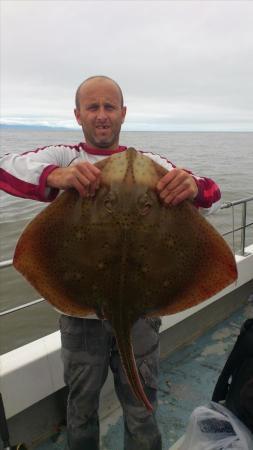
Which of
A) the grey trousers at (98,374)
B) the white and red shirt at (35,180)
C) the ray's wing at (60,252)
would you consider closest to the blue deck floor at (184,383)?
the grey trousers at (98,374)

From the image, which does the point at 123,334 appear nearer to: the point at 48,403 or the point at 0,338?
the point at 48,403

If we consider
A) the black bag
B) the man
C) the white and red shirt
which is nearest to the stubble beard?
the man

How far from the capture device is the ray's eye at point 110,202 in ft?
5.11

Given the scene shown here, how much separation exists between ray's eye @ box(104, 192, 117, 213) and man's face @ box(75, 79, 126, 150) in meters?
0.72

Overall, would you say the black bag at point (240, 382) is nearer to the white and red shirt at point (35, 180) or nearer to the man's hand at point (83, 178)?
the white and red shirt at point (35, 180)

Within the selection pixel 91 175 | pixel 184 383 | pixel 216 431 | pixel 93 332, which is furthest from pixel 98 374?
pixel 184 383

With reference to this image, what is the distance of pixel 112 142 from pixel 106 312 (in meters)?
1.00

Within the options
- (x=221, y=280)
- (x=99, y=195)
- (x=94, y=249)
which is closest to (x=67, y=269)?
(x=94, y=249)

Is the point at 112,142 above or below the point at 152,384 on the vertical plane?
above

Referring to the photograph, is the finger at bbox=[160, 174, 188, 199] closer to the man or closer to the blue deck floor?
the man

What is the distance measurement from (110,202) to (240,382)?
1.64 metres

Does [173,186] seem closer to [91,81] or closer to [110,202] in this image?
[110,202]

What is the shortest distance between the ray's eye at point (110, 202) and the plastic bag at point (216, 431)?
163 cm

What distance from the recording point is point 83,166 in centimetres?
156
